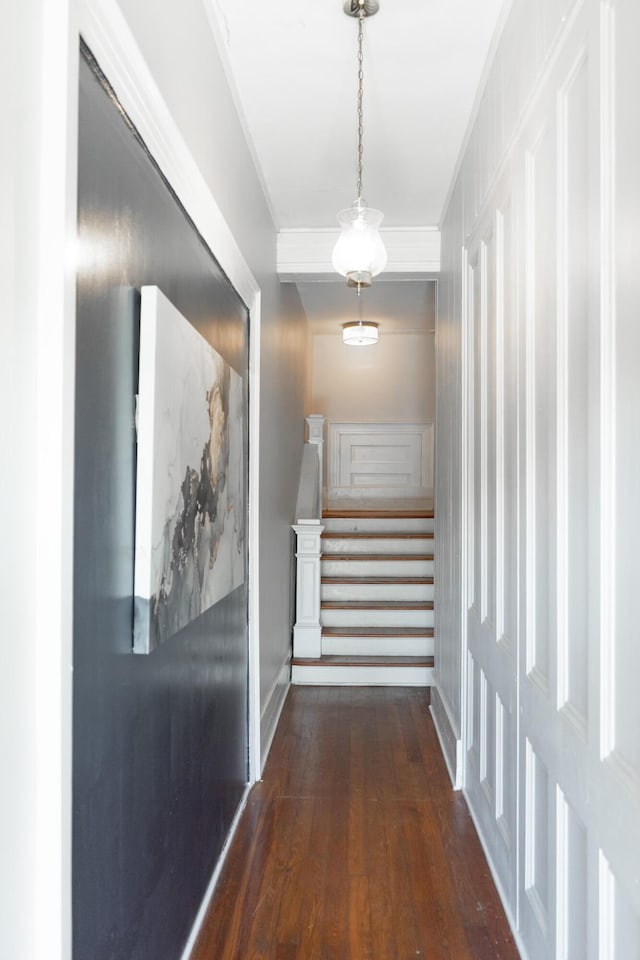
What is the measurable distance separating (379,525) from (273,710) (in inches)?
104

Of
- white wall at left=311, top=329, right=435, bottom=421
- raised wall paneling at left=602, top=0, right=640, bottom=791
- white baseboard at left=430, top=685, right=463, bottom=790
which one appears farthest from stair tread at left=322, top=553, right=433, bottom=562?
raised wall paneling at left=602, top=0, right=640, bottom=791

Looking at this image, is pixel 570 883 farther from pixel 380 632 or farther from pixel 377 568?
pixel 377 568

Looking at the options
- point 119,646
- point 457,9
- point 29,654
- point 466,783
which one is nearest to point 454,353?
point 457,9

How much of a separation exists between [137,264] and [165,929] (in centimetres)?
159

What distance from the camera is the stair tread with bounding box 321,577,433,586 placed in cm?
499

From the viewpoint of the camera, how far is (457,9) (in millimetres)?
2016

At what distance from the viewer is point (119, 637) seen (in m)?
1.30

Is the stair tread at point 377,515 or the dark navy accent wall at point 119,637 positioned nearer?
the dark navy accent wall at point 119,637

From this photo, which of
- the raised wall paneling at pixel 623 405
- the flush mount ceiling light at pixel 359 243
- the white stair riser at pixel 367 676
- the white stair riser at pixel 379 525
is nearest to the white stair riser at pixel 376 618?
the white stair riser at pixel 367 676

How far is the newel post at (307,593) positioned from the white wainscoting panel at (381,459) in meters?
2.54

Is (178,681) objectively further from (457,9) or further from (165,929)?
(457,9)

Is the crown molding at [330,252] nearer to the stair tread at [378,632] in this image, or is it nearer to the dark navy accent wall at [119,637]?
the dark navy accent wall at [119,637]

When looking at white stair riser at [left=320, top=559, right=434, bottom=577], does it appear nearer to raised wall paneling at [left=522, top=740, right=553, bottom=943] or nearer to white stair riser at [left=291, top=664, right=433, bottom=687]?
white stair riser at [left=291, top=664, right=433, bottom=687]

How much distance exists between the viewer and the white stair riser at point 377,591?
4945 mm
